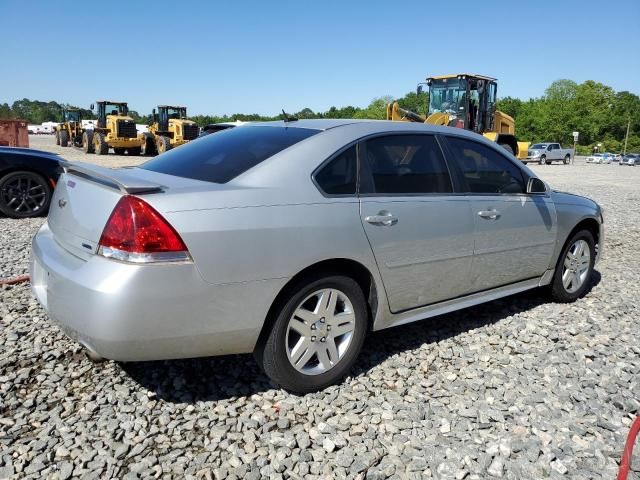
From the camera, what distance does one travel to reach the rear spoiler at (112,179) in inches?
95.6

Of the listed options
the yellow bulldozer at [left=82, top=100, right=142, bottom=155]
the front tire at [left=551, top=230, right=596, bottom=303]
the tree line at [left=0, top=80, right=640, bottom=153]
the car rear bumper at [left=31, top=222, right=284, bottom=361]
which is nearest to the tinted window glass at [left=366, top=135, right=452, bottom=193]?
the car rear bumper at [left=31, top=222, right=284, bottom=361]

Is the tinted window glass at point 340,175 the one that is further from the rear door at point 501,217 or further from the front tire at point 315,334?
the rear door at point 501,217

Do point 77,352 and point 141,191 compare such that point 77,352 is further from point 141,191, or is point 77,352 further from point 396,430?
point 396,430

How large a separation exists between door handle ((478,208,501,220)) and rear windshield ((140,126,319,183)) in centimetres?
135

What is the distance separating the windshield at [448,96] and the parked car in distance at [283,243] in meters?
15.8

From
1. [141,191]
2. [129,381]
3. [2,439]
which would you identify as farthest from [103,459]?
[141,191]

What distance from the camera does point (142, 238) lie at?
235cm

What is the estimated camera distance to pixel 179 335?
2479mm

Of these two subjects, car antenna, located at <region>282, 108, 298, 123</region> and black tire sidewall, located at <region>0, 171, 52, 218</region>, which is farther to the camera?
black tire sidewall, located at <region>0, 171, 52, 218</region>

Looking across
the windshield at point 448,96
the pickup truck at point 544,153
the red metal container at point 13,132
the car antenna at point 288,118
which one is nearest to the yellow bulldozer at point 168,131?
the red metal container at point 13,132

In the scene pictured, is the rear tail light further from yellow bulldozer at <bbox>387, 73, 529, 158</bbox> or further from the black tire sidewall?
yellow bulldozer at <bbox>387, 73, 529, 158</bbox>

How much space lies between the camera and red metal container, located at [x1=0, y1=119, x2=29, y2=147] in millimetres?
21156

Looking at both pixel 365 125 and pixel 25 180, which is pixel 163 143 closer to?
pixel 25 180

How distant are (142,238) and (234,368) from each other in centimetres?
123
